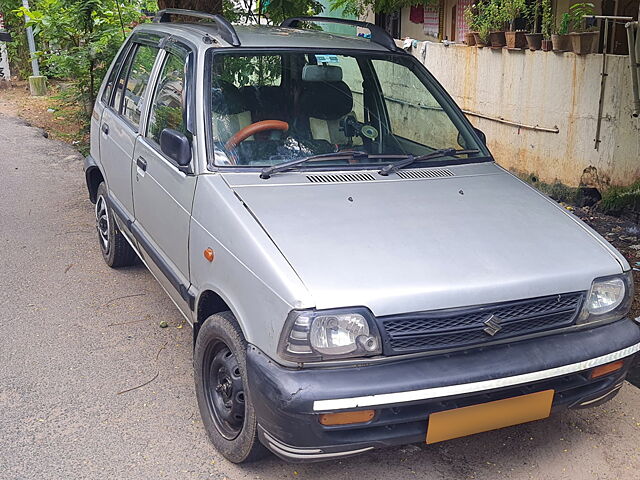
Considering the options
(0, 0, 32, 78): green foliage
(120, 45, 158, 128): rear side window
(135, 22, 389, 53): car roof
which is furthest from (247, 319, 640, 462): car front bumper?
(0, 0, 32, 78): green foliage

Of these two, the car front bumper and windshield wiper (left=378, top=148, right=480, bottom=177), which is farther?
windshield wiper (left=378, top=148, right=480, bottom=177)

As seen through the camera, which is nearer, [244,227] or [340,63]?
[244,227]

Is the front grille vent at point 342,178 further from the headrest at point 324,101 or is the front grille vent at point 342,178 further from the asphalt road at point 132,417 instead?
the asphalt road at point 132,417

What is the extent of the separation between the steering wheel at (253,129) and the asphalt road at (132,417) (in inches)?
53.4

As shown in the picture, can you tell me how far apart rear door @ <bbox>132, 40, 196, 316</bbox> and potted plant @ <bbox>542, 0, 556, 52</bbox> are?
4933 millimetres

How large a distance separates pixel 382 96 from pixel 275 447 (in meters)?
2.35

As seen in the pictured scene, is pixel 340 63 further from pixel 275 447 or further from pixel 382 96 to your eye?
pixel 275 447

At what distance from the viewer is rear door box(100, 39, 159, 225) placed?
15.2ft

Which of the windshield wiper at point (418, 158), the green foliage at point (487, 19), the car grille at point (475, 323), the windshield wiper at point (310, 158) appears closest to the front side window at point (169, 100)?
the windshield wiper at point (310, 158)

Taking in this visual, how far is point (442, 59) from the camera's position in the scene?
10.2 metres

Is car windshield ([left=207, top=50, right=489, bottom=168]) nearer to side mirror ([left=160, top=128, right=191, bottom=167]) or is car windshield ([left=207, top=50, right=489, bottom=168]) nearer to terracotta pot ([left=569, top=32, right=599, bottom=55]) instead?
side mirror ([left=160, top=128, right=191, bottom=167])

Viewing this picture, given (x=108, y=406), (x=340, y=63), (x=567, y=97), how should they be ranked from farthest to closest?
(x=567, y=97)
(x=340, y=63)
(x=108, y=406)

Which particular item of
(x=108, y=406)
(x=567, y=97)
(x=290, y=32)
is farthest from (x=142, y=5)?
(x=108, y=406)

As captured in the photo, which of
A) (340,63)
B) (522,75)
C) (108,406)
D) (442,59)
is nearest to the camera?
(108,406)
